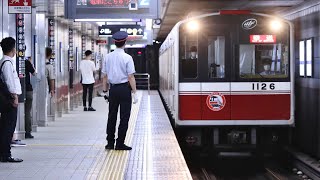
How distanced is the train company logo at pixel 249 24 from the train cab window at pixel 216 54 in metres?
0.46

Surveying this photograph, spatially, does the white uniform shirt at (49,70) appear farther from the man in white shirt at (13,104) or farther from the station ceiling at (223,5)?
the man in white shirt at (13,104)

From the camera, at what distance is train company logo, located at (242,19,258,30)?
37.7ft

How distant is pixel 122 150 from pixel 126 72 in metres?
1.20

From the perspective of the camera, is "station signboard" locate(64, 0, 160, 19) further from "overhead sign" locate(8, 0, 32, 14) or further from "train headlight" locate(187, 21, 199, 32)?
"overhead sign" locate(8, 0, 32, 14)

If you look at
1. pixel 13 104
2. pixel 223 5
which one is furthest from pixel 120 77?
pixel 223 5

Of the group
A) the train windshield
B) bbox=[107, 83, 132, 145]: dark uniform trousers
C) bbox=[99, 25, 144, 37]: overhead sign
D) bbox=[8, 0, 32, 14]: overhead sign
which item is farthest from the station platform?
bbox=[99, 25, 144, 37]: overhead sign

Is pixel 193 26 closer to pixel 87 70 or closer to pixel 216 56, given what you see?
pixel 216 56

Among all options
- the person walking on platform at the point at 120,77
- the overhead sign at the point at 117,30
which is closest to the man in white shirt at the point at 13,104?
the person walking on platform at the point at 120,77

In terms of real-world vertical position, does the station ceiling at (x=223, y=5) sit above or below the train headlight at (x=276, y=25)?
above

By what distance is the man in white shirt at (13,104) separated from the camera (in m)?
8.05

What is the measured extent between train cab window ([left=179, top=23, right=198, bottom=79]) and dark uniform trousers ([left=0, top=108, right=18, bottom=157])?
13.2 ft

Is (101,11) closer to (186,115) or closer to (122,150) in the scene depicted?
(186,115)

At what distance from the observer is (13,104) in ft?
26.5

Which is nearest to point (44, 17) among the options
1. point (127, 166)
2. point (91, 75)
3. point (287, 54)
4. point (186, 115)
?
point (91, 75)
